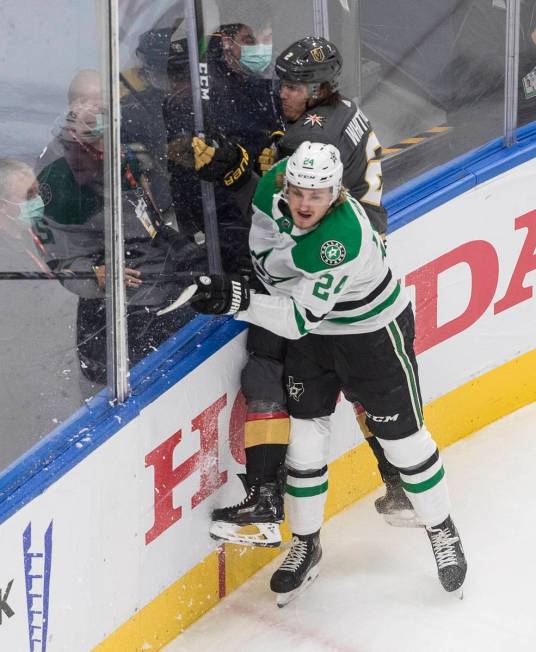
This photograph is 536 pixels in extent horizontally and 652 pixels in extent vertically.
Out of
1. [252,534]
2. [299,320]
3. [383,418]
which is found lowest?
[252,534]

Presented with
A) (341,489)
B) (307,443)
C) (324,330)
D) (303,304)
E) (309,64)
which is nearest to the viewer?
(303,304)

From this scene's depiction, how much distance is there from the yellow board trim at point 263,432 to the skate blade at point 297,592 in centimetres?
47

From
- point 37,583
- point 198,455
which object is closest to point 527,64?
point 198,455

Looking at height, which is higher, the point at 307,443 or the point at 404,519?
the point at 307,443

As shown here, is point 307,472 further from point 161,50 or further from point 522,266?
point 522,266

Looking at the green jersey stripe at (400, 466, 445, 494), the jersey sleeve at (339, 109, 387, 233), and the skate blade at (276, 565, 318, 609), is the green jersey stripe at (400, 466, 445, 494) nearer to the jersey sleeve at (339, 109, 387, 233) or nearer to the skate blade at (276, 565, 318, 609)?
the skate blade at (276, 565, 318, 609)

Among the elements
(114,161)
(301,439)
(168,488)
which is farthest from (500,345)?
(114,161)

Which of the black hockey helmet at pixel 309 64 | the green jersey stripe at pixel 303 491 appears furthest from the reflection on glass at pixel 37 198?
the green jersey stripe at pixel 303 491

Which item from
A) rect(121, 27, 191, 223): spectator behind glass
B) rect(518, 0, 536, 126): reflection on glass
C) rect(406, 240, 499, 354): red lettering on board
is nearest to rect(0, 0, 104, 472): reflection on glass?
rect(121, 27, 191, 223): spectator behind glass

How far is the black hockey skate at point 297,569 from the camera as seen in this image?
3.54 meters

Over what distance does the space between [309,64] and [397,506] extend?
1388 mm

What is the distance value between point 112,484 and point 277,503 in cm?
56

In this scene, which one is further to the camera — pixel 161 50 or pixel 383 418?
pixel 383 418

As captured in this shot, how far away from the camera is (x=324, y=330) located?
3.35 metres
